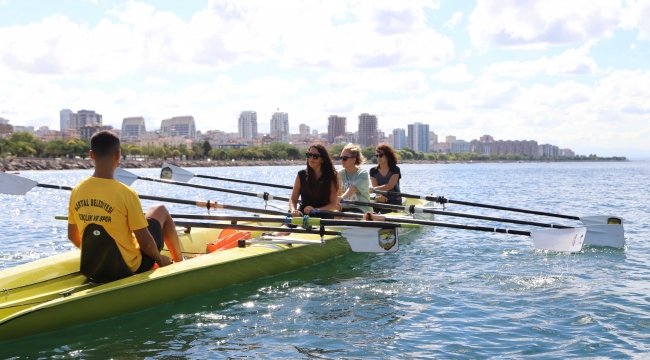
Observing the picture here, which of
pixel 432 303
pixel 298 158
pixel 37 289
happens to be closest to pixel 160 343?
pixel 37 289

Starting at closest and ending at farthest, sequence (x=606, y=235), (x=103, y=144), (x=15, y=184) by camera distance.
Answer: (x=103, y=144)
(x=15, y=184)
(x=606, y=235)

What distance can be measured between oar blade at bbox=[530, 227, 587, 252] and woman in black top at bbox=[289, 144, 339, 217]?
3358 mm

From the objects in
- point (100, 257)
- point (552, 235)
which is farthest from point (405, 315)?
point (552, 235)

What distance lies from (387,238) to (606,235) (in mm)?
5159

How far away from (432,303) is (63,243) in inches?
377

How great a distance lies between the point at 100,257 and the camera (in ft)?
20.5

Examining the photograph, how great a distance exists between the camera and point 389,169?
13453 mm

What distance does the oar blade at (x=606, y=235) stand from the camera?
36.3 ft

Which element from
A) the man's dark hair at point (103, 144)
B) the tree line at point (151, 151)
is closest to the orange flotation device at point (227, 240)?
the man's dark hair at point (103, 144)

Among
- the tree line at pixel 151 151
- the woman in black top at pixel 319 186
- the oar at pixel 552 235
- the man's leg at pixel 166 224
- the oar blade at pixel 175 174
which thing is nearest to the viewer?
the man's leg at pixel 166 224

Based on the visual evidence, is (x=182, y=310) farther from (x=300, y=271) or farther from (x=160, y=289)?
(x=300, y=271)

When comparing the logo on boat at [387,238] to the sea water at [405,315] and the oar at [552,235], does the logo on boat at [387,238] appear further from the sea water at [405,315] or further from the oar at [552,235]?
the oar at [552,235]

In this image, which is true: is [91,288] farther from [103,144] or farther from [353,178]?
[353,178]

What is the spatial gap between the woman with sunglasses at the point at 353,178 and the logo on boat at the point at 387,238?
8.69 feet
